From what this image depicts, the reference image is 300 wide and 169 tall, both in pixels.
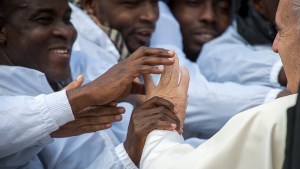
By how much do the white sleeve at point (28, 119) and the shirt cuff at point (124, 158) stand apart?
40 cm

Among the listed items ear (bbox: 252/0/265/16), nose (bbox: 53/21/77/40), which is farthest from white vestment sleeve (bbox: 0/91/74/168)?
ear (bbox: 252/0/265/16)

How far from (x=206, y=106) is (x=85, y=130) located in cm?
140

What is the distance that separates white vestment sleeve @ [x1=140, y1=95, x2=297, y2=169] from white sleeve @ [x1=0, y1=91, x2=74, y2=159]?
715mm

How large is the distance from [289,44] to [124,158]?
1.10 meters

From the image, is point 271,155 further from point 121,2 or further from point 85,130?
point 121,2

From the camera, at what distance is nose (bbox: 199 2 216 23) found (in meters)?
5.94

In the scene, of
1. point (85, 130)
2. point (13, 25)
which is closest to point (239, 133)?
point (85, 130)

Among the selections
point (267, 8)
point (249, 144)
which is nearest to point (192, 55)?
point (267, 8)

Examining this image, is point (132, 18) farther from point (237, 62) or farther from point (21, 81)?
point (21, 81)

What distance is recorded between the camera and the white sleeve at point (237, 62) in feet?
17.8

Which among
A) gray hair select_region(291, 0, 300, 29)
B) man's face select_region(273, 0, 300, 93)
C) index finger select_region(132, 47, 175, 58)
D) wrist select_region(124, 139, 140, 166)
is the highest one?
gray hair select_region(291, 0, 300, 29)

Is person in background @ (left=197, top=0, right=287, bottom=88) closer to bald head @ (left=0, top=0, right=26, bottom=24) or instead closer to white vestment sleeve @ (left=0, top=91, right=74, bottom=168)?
bald head @ (left=0, top=0, right=26, bottom=24)

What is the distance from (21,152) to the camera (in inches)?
147

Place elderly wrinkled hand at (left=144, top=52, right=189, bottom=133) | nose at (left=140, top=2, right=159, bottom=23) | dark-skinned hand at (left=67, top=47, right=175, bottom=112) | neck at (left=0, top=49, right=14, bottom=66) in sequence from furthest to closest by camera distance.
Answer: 1. nose at (left=140, top=2, right=159, bottom=23)
2. neck at (left=0, top=49, right=14, bottom=66)
3. elderly wrinkled hand at (left=144, top=52, right=189, bottom=133)
4. dark-skinned hand at (left=67, top=47, right=175, bottom=112)
